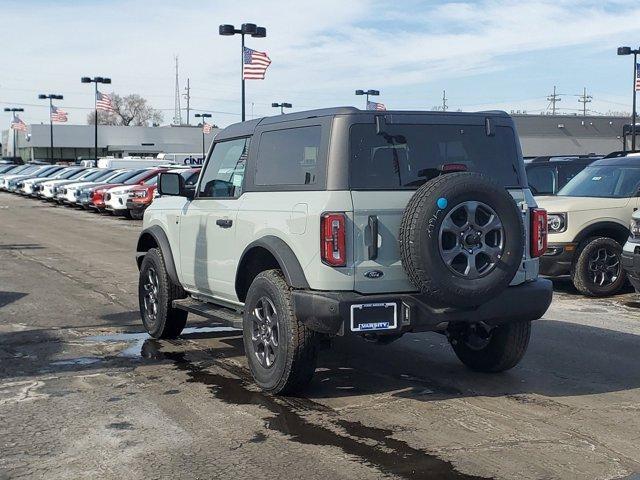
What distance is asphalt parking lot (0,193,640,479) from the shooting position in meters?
4.95

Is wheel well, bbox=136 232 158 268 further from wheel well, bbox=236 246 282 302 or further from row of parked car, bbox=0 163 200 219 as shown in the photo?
row of parked car, bbox=0 163 200 219

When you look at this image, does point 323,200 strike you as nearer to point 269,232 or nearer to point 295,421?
point 269,232

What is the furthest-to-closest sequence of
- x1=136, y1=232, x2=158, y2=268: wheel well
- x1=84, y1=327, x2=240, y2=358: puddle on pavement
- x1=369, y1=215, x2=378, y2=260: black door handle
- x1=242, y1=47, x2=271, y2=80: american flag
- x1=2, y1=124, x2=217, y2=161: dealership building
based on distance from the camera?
x1=2, y1=124, x2=217, y2=161: dealership building
x1=242, y1=47, x2=271, y2=80: american flag
x1=136, y1=232, x2=158, y2=268: wheel well
x1=84, y1=327, x2=240, y2=358: puddle on pavement
x1=369, y1=215, x2=378, y2=260: black door handle

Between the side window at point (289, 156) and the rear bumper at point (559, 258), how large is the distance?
568 centimetres

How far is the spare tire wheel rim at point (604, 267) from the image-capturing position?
11.5 m

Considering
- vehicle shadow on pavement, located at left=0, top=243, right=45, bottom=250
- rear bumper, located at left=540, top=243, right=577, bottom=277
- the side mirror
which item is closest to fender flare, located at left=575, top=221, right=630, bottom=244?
rear bumper, located at left=540, top=243, right=577, bottom=277

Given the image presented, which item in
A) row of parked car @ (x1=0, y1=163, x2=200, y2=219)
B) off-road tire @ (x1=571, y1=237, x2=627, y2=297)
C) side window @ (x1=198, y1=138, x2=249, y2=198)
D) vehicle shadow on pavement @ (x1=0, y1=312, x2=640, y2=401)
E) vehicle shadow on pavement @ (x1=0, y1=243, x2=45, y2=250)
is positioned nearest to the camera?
vehicle shadow on pavement @ (x1=0, y1=312, x2=640, y2=401)

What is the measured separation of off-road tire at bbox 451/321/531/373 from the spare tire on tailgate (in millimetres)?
A: 1007

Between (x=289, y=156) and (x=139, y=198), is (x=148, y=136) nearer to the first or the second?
(x=139, y=198)

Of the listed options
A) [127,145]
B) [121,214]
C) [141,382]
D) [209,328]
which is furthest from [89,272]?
[127,145]

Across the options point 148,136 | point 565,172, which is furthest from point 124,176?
point 148,136

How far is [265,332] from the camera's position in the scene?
6461 millimetres

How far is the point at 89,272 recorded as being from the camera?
13672mm

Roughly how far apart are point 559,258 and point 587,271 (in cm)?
39
